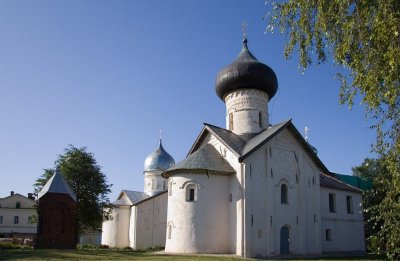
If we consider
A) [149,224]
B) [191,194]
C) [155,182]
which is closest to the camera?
[191,194]

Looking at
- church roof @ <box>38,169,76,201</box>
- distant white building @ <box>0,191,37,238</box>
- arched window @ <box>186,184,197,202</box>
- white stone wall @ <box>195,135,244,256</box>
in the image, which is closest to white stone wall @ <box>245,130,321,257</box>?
white stone wall @ <box>195,135,244,256</box>

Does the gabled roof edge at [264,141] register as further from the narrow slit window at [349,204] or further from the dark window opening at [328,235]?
the narrow slit window at [349,204]

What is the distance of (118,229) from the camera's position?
114 ft

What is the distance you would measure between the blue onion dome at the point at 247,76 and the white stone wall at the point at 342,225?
24.6 ft

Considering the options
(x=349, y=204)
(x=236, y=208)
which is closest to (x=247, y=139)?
(x=236, y=208)

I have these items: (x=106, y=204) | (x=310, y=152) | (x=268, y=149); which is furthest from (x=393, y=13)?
(x=106, y=204)

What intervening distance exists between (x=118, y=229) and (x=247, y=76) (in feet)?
64.7

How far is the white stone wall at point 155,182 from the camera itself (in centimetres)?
3822

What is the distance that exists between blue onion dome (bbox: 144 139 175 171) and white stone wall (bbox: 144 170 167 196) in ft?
1.67

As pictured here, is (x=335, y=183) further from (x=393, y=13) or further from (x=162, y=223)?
(x=393, y=13)

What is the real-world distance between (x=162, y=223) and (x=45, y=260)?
2073 cm

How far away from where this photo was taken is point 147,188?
127 feet

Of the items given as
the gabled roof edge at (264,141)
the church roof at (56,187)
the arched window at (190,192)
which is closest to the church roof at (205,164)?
the arched window at (190,192)

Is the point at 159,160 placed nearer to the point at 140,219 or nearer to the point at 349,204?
the point at 140,219
